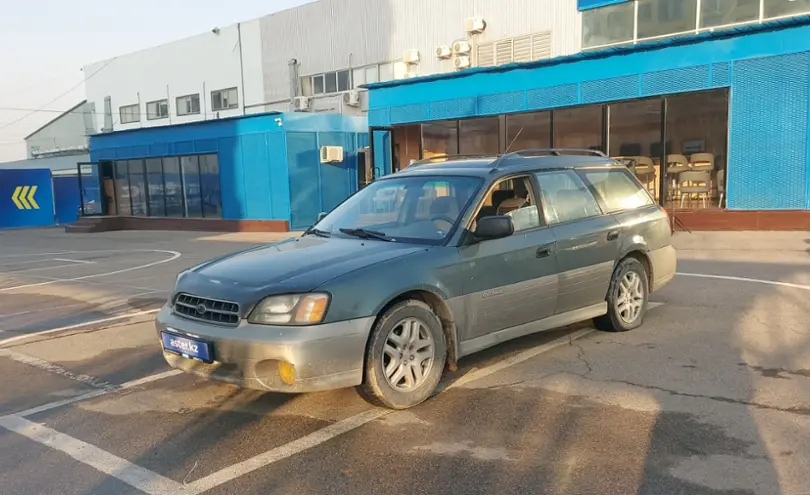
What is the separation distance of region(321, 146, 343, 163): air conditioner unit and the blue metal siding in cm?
1207

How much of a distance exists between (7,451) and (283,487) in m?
1.96

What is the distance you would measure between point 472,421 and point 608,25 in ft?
64.7

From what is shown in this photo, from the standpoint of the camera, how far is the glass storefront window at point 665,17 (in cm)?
1897

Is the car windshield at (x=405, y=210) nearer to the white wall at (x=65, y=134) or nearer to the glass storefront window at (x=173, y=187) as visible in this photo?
the glass storefront window at (x=173, y=187)

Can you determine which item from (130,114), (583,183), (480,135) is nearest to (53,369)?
(583,183)

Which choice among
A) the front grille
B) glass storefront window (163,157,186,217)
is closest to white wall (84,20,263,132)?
glass storefront window (163,157,186,217)

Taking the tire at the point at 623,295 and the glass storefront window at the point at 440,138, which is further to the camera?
the glass storefront window at the point at 440,138

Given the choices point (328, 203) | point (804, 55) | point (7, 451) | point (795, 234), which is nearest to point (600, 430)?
point (7, 451)

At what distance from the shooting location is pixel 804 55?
13656 mm

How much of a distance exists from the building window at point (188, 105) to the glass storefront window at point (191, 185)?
12637 mm

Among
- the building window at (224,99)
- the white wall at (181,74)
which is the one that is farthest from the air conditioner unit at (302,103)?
the building window at (224,99)

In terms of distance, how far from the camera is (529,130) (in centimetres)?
1870

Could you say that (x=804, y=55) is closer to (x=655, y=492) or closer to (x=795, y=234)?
(x=795, y=234)

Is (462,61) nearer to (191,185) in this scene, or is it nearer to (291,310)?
(191,185)
